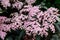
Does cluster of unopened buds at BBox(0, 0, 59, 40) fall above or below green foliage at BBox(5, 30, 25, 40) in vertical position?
above

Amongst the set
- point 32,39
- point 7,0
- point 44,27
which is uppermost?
point 7,0

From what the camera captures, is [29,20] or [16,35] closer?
[29,20]

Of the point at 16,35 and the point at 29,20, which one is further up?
the point at 29,20

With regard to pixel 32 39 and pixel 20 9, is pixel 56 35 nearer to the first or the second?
pixel 32 39

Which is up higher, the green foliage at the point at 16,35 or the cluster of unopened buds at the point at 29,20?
the cluster of unopened buds at the point at 29,20

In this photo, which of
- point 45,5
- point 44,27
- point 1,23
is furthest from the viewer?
point 45,5

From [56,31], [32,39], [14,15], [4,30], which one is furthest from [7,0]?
[56,31]

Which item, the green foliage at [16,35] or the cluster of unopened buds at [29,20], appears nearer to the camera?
the cluster of unopened buds at [29,20]

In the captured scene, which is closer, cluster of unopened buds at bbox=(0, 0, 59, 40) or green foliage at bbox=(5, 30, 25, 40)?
cluster of unopened buds at bbox=(0, 0, 59, 40)
